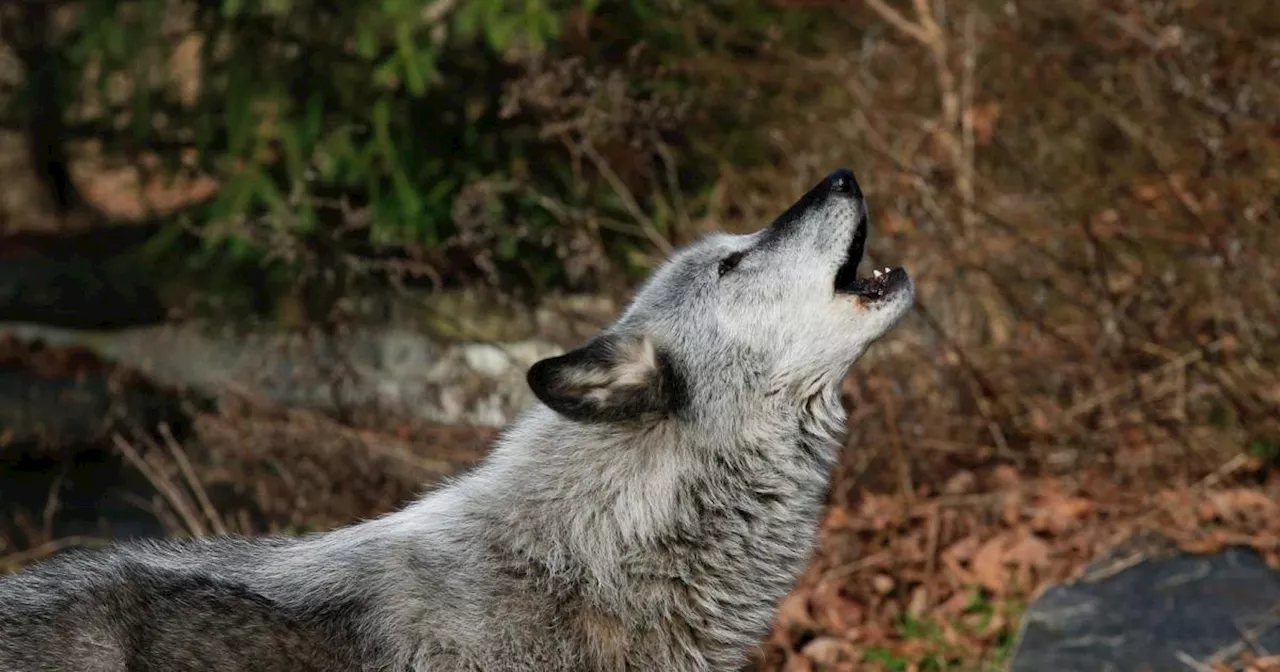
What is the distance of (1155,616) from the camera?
6.47 metres

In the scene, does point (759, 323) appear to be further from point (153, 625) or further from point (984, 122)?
point (984, 122)

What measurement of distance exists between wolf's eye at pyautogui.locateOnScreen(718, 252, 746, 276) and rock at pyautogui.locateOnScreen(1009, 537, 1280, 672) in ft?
7.82

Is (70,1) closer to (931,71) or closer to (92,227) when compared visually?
(92,227)

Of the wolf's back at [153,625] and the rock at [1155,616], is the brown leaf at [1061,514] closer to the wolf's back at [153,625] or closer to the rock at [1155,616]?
the rock at [1155,616]

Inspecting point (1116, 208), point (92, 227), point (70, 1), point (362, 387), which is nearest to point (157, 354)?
point (362, 387)

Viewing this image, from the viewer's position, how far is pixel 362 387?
10.0m

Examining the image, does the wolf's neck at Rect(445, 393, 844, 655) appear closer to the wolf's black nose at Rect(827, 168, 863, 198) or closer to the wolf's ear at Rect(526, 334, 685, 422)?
the wolf's ear at Rect(526, 334, 685, 422)

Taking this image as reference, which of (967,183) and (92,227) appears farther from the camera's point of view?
(92,227)

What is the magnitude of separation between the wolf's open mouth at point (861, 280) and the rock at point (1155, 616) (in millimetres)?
2129

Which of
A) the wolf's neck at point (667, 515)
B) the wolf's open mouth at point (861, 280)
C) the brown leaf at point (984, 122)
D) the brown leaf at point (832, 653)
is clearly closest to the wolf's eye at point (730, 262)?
the wolf's open mouth at point (861, 280)

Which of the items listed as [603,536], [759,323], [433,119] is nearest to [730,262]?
[759,323]

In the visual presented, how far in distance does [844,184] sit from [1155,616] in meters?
2.65

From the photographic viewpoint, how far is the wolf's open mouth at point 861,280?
4777 millimetres

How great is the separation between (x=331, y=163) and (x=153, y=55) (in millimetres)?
2400
